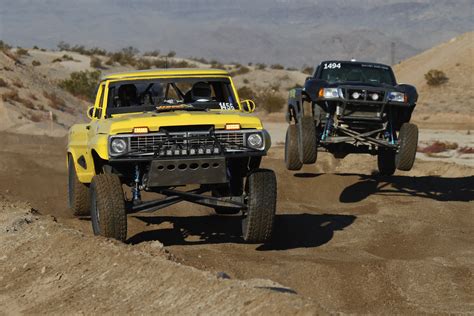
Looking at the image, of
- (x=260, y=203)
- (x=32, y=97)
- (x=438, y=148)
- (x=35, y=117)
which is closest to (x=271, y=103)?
(x=32, y=97)

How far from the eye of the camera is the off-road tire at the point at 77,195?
13523 mm

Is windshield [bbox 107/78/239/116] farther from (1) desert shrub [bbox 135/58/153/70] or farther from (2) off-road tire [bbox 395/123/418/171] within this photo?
(1) desert shrub [bbox 135/58/153/70]

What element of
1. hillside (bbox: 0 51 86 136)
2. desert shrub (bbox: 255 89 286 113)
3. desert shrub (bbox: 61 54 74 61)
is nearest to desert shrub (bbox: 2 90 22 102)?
hillside (bbox: 0 51 86 136)

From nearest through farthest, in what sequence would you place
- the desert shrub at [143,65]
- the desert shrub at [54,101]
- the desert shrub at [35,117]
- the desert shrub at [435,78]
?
the desert shrub at [35,117], the desert shrub at [54,101], the desert shrub at [435,78], the desert shrub at [143,65]

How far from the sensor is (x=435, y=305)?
351 inches

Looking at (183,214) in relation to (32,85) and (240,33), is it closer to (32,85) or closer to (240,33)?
(32,85)

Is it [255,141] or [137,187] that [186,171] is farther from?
[255,141]

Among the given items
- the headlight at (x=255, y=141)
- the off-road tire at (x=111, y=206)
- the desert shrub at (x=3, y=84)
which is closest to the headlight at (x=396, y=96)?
the headlight at (x=255, y=141)

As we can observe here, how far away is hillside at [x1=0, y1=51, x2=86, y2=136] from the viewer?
104ft

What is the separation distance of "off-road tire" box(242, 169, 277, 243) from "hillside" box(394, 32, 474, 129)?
111ft

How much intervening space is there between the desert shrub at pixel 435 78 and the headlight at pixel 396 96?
3929cm

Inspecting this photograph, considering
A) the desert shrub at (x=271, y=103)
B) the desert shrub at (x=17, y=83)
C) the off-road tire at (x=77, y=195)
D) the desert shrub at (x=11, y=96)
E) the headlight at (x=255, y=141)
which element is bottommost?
the desert shrub at (x=271, y=103)

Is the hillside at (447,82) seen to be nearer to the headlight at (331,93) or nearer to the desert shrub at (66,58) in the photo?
the desert shrub at (66,58)

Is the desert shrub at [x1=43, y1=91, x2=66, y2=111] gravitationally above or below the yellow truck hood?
below
